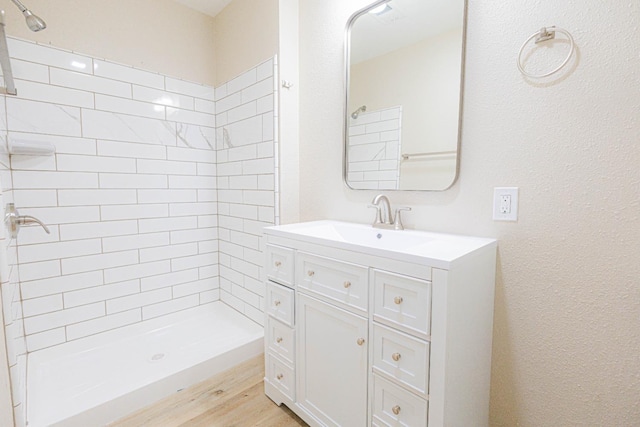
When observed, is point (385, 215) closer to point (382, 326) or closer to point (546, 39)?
point (382, 326)

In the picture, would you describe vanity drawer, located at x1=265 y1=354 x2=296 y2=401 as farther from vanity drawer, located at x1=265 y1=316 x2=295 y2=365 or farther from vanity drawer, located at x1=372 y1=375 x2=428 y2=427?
vanity drawer, located at x1=372 y1=375 x2=428 y2=427

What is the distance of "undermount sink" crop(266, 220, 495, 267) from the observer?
0.96 meters

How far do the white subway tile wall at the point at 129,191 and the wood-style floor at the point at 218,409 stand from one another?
1.80ft

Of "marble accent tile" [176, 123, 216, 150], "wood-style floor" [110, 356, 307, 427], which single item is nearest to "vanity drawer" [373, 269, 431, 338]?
"wood-style floor" [110, 356, 307, 427]

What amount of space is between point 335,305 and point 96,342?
1733 mm

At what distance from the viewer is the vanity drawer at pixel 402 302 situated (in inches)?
35.8

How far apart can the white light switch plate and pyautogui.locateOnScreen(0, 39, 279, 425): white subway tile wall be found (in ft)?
4.04

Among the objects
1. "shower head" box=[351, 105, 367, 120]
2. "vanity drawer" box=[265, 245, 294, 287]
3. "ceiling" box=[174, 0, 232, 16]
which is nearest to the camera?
"vanity drawer" box=[265, 245, 294, 287]

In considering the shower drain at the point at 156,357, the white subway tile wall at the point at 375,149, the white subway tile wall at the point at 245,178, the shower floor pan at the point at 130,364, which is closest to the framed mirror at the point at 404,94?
the white subway tile wall at the point at 375,149

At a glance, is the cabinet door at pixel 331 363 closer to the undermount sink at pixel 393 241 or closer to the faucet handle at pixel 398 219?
the undermount sink at pixel 393 241

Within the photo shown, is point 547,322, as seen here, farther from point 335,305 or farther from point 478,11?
point 478,11

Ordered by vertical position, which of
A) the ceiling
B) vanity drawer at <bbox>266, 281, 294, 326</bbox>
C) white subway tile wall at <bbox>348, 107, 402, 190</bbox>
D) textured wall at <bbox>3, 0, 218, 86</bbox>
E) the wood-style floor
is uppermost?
the ceiling

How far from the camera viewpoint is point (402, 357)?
3.22 ft

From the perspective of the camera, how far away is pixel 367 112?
1.60 meters
